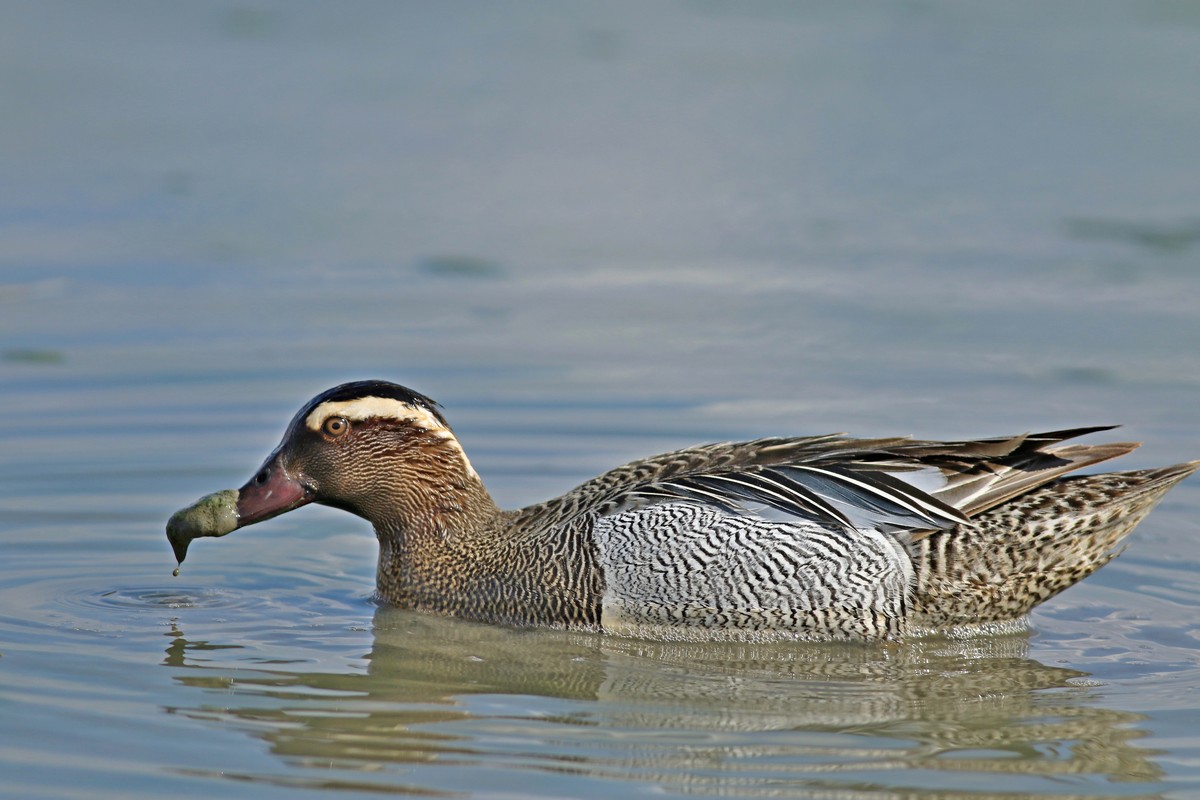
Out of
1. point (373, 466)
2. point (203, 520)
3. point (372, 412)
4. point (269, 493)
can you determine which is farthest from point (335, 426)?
point (203, 520)

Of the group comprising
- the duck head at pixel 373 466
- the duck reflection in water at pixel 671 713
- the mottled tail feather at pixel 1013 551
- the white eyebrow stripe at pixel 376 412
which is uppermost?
the white eyebrow stripe at pixel 376 412

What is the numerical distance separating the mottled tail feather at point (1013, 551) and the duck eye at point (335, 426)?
116 inches

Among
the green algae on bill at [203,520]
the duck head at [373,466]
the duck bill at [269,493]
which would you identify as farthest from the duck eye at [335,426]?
the green algae on bill at [203,520]

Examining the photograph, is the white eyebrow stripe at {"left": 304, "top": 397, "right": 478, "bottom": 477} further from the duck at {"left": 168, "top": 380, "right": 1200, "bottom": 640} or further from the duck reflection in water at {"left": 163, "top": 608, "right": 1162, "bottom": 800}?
the duck reflection in water at {"left": 163, "top": 608, "right": 1162, "bottom": 800}

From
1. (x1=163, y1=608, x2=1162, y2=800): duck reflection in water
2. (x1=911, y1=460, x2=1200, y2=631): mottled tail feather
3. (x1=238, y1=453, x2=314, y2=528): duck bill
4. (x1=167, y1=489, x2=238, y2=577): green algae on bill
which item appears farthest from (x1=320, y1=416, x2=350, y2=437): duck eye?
(x1=911, y1=460, x2=1200, y2=631): mottled tail feather

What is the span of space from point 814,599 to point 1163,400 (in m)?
4.60

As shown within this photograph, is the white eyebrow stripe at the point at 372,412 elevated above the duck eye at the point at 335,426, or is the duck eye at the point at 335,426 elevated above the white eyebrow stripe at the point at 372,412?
the white eyebrow stripe at the point at 372,412

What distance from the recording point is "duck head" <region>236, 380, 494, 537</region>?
10414 millimetres

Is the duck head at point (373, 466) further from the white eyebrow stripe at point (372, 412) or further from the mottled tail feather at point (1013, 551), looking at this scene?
Answer: the mottled tail feather at point (1013, 551)

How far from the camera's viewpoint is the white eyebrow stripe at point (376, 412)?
10.4 meters

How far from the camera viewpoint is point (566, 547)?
10.3m

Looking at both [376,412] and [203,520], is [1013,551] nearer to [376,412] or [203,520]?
[376,412]

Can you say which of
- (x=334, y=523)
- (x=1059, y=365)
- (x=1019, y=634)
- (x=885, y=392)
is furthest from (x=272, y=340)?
(x=1019, y=634)

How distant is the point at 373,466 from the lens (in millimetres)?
10586
